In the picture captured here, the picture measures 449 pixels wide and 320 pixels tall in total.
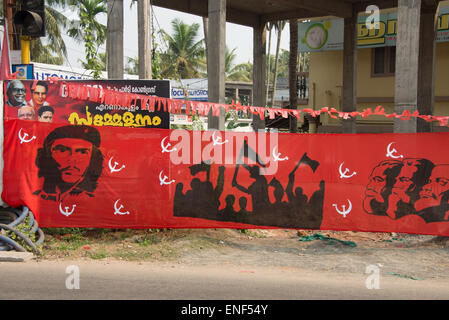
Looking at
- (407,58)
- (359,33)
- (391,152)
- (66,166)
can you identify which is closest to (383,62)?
(359,33)

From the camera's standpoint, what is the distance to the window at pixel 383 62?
22922 millimetres

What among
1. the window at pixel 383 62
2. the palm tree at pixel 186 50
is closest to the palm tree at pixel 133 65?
the palm tree at pixel 186 50

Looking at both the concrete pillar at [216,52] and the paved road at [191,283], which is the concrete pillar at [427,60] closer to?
the concrete pillar at [216,52]

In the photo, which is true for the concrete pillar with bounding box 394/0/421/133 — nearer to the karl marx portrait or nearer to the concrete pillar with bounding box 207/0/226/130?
the concrete pillar with bounding box 207/0/226/130

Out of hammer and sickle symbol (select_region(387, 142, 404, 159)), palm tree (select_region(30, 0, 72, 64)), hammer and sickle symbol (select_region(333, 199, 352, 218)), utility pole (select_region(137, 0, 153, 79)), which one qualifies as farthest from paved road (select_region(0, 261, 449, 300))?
palm tree (select_region(30, 0, 72, 64))

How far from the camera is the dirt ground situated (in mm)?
7859

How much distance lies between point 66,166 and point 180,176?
215cm

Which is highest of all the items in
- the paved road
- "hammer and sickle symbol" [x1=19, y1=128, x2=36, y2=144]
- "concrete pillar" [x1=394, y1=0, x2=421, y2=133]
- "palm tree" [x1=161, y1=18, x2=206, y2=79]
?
"palm tree" [x1=161, y1=18, x2=206, y2=79]

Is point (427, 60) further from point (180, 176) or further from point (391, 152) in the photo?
point (180, 176)

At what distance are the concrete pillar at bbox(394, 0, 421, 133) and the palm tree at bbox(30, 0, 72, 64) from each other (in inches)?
1318

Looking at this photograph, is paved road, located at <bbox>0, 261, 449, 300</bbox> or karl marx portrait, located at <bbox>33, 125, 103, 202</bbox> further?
karl marx portrait, located at <bbox>33, 125, 103, 202</bbox>

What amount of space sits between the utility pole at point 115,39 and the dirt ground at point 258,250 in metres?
5.04

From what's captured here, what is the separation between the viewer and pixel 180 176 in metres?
9.14
